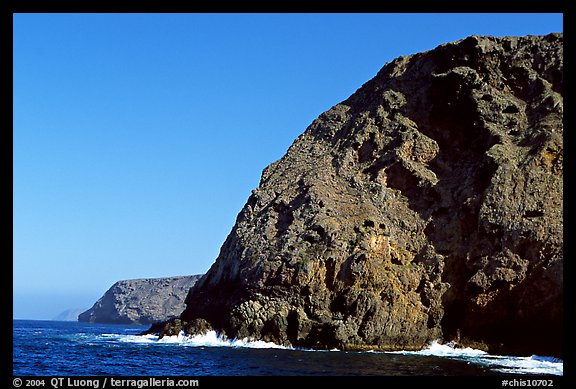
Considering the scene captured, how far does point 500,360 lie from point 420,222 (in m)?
21.8

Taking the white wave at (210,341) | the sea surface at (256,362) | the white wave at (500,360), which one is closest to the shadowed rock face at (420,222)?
the white wave at (210,341)

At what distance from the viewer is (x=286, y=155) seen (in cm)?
8875

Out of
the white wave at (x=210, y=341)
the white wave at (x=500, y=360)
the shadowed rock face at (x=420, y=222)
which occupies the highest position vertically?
the shadowed rock face at (x=420, y=222)

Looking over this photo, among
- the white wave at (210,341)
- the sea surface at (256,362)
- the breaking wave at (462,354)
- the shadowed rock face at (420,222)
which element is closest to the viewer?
the sea surface at (256,362)

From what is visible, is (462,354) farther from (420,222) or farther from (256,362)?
(256,362)

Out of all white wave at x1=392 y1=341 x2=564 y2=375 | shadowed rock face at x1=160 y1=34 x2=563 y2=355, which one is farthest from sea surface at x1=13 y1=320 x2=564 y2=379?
shadowed rock face at x1=160 y1=34 x2=563 y2=355

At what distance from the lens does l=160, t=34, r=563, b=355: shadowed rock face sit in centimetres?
5978

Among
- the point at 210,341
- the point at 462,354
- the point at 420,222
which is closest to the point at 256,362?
the point at 462,354

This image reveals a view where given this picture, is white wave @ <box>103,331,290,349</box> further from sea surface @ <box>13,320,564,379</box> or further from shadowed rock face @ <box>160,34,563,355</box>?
shadowed rock face @ <box>160,34,563,355</box>

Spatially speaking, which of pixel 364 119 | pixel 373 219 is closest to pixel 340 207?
pixel 373 219

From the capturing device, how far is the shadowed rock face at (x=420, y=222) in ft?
196

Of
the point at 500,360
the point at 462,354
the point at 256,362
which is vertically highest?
the point at 256,362

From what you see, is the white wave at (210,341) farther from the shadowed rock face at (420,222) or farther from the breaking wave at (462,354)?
the shadowed rock face at (420,222)

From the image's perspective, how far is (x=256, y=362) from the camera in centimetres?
4678
